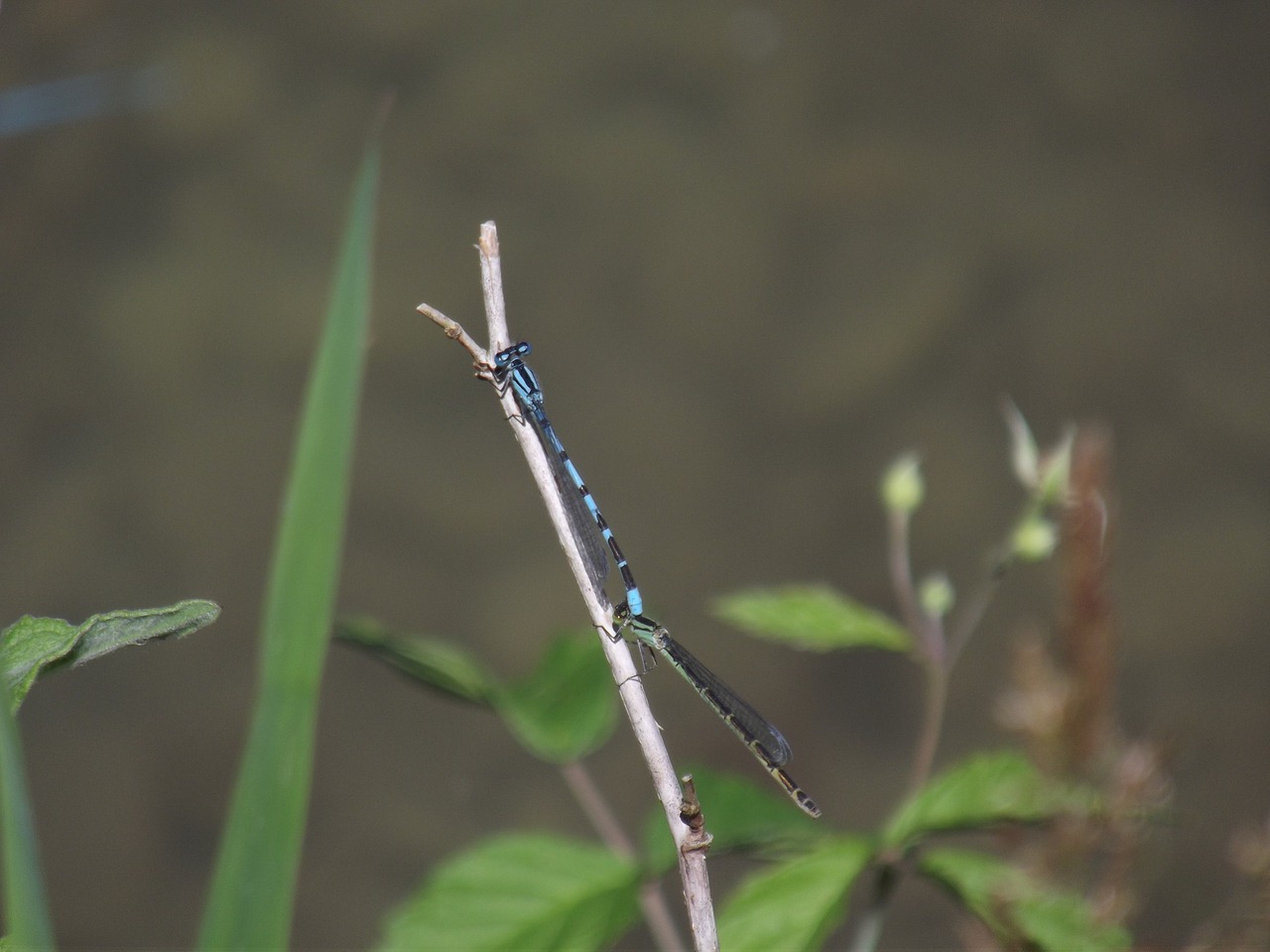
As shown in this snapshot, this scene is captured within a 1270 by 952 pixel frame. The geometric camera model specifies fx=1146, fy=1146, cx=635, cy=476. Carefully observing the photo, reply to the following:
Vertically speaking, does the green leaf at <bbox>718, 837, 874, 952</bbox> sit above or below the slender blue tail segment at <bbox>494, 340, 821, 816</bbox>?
below

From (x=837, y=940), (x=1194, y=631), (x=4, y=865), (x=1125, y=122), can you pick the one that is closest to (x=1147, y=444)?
(x=1194, y=631)

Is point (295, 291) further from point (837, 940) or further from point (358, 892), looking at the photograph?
point (837, 940)

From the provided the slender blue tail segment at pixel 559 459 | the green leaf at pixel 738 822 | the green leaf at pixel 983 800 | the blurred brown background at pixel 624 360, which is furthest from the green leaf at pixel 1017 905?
the blurred brown background at pixel 624 360

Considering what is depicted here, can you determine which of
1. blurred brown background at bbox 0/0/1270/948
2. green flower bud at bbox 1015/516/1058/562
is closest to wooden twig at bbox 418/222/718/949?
green flower bud at bbox 1015/516/1058/562

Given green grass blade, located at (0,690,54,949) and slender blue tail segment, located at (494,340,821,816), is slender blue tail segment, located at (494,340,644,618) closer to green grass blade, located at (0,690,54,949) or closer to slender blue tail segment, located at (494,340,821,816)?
slender blue tail segment, located at (494,340,821,816)

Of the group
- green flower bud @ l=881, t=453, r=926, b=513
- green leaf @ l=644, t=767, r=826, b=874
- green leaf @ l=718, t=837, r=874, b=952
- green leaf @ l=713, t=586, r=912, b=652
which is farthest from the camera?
green flower bud @ l=881, t=453, r=926, b=513
